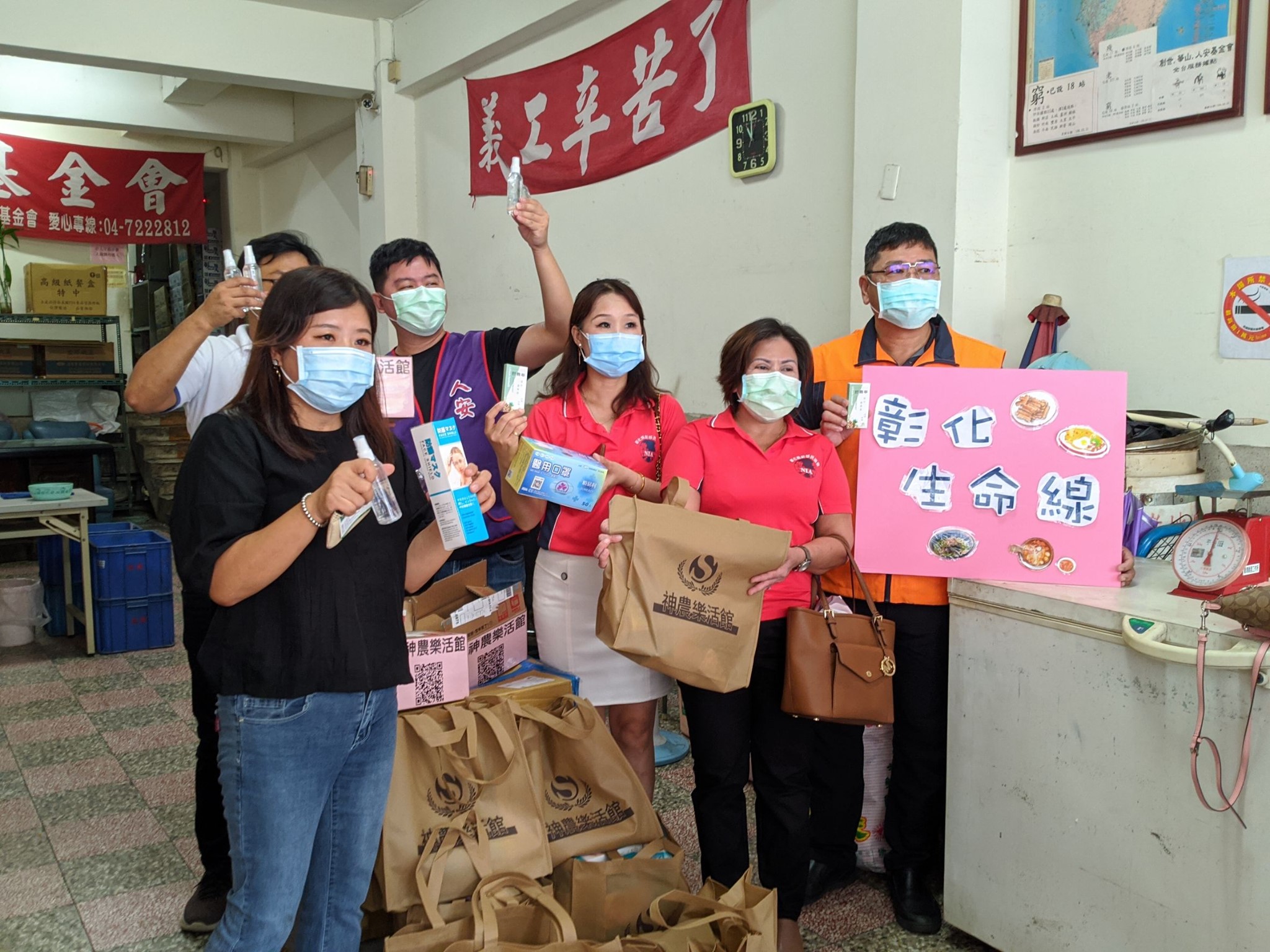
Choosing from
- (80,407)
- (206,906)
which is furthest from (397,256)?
(80,407)

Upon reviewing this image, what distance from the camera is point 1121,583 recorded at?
213 centimetres

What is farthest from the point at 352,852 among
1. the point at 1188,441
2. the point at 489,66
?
the point at 489,66

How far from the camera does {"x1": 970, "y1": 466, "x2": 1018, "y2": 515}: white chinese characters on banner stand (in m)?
2.21

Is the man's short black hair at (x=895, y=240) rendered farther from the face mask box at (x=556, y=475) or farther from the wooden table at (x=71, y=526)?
the wooden table at (x=71, y=526)

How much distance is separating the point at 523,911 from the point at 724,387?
3.81ft

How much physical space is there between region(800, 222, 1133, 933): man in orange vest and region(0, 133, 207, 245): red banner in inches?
278

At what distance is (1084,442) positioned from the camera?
7.11 feet

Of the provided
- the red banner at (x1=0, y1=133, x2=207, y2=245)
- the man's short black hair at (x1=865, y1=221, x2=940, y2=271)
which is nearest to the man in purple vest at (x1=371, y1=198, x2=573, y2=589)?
the man's short black hair at (x1=865, y1=221, x2=940, y2=271)

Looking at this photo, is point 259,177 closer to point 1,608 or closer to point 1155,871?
point 1,608

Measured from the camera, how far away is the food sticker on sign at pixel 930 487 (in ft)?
7.38

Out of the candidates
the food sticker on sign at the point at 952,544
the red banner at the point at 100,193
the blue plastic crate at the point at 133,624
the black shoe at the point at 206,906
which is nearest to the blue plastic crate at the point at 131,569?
the blue plastic crate at the point at 133,624

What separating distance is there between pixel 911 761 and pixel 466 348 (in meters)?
1.48

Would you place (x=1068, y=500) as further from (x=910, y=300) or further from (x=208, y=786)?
(x=208, y=786)

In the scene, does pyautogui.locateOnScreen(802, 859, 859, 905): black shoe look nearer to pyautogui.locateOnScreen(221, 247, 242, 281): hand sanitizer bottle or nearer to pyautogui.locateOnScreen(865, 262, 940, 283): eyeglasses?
pyautogui.locateOnScreen(865, 262, 940, 283): eyeglasses
